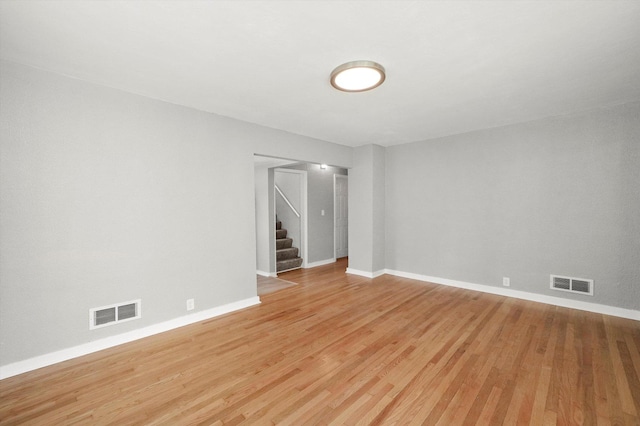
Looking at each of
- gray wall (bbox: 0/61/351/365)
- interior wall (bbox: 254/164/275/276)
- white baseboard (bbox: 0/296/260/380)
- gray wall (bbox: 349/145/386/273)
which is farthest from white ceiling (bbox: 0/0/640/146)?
white baseboard (bbox: 0/296/260/380)

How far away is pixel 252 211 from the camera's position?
371 cm

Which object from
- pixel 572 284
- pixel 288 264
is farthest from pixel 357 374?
pixel 288 264

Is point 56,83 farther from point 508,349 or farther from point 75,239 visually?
point 508,349

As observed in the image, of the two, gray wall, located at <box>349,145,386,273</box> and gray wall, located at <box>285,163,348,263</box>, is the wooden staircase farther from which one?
gray wall, located at <box>349,145,386,273</box>

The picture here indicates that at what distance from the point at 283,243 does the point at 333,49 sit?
463 cm

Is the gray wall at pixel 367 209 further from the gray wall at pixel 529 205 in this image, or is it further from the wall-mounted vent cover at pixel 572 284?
the wall-mounted vent cover at pixel 572 284

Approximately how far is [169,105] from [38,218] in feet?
5.27

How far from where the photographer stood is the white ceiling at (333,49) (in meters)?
1.64

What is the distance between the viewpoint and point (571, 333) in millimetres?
2826

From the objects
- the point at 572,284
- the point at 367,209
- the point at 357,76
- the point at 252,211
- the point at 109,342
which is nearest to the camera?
the point at 357,76

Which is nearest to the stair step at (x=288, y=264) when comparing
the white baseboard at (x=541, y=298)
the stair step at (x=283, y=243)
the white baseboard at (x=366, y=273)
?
the stair step at (x=283, y=243)

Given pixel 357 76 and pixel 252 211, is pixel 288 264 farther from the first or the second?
pixel 357 76

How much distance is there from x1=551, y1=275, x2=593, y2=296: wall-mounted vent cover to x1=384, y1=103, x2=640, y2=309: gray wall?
0.22ft

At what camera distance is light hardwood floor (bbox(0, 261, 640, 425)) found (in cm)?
174
